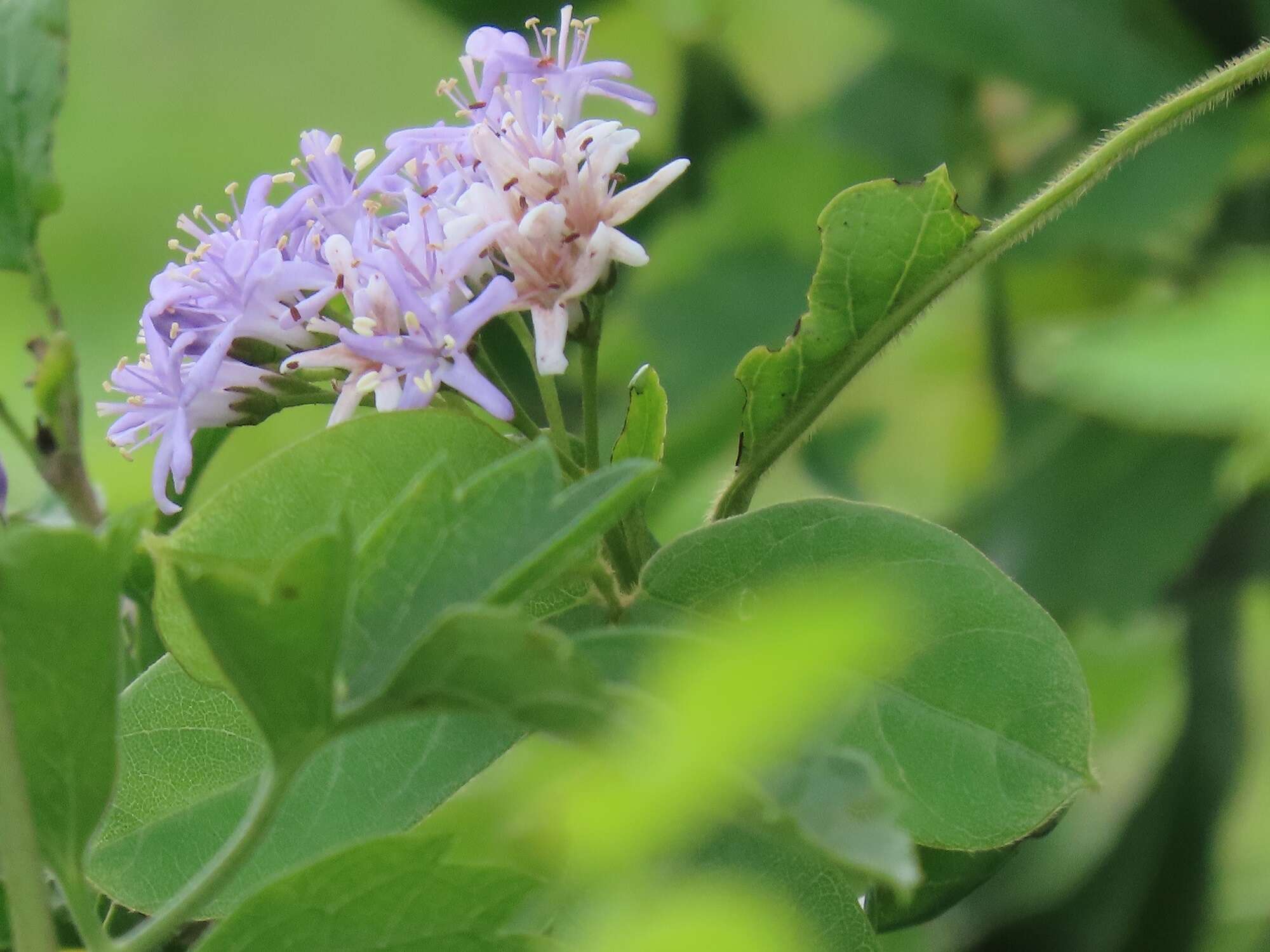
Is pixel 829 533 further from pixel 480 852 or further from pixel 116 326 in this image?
pixel 116 326

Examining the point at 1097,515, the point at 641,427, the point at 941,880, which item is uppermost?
the point at 641,427

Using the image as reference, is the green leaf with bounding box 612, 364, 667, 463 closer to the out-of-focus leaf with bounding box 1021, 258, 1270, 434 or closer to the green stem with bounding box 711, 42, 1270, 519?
the green stem with bounding box 711, 42, 1270, 519

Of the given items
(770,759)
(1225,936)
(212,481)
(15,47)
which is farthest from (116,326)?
(770,759)

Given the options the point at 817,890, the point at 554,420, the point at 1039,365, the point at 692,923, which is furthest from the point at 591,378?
the point at 1039,365

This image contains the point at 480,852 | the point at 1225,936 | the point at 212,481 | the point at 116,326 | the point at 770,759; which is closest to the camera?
the point at 770,759

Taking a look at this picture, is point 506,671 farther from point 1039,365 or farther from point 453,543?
point 1039,365
